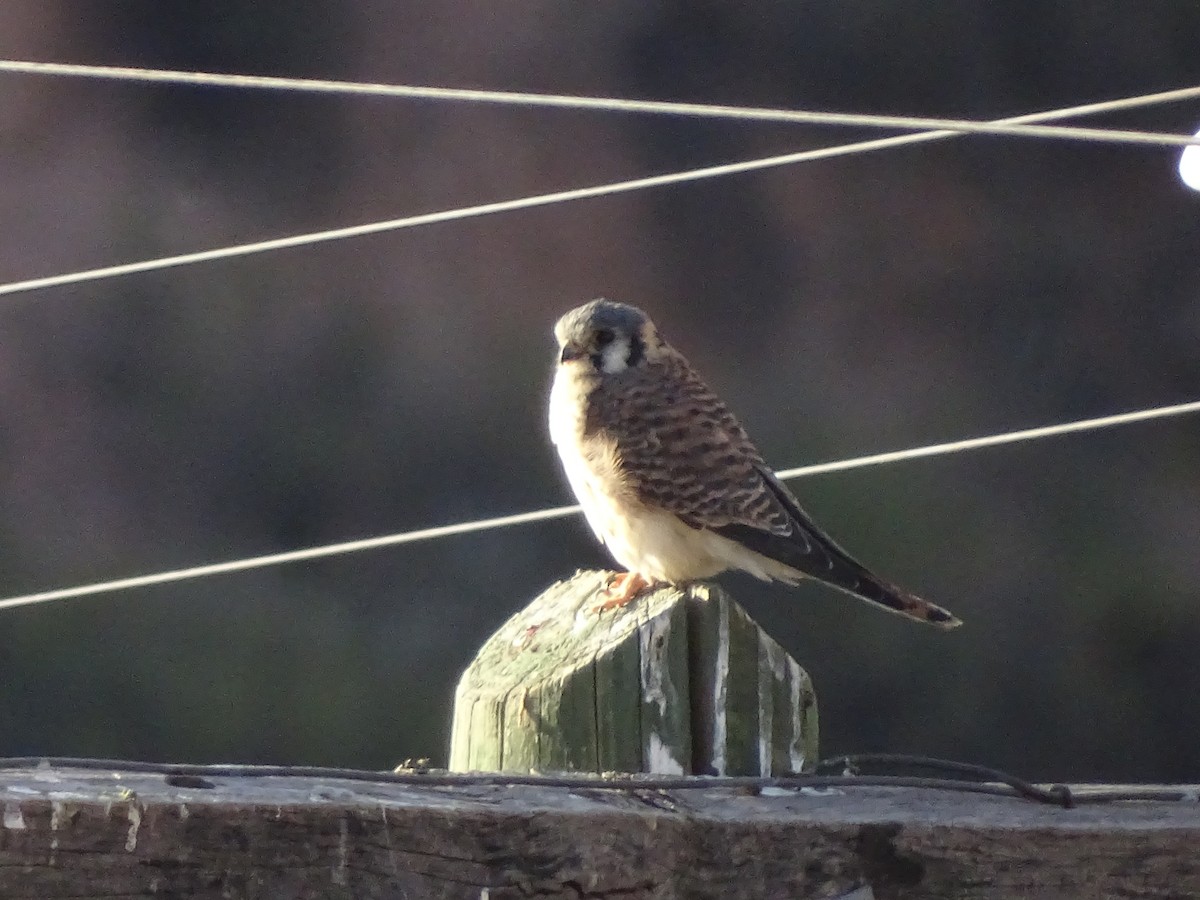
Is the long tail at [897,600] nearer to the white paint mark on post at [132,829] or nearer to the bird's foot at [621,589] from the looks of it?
the bird's foot at [621,589]

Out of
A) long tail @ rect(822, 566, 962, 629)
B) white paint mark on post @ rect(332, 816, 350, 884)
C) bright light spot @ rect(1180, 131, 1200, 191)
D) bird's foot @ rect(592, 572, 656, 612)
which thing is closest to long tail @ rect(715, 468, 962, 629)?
long tail @ rect(822, 566, 962, 629)

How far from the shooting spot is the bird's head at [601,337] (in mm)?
3508

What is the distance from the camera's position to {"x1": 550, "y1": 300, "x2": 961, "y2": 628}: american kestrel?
10.7 ft

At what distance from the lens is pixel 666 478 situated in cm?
328

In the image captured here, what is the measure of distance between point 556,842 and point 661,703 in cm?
46

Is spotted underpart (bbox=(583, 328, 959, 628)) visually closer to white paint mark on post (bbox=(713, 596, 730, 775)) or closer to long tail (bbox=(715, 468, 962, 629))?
long tail (bbox=(715, 468, 962, 629))

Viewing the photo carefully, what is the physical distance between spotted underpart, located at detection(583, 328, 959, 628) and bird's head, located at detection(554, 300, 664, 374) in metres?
0.03

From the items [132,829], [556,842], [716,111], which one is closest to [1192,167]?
[716,111]

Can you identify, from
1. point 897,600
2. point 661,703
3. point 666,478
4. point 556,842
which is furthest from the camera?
point 666,478

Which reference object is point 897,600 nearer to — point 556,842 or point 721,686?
point 721,686

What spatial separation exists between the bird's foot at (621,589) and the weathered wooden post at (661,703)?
0.48 feet

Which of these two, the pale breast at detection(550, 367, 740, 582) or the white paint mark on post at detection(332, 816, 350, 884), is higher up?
the pale breast at detection(550, 367, 740, 582)

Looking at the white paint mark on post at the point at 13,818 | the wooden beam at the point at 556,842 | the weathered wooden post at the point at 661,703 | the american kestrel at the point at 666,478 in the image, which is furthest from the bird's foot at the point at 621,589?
the white paint mark on post at the point at 13,818

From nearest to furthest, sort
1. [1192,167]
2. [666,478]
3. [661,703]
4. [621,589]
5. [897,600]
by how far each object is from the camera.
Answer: [661,703] → [621,589] → [1192,167] → [897,600] → [666,478]
